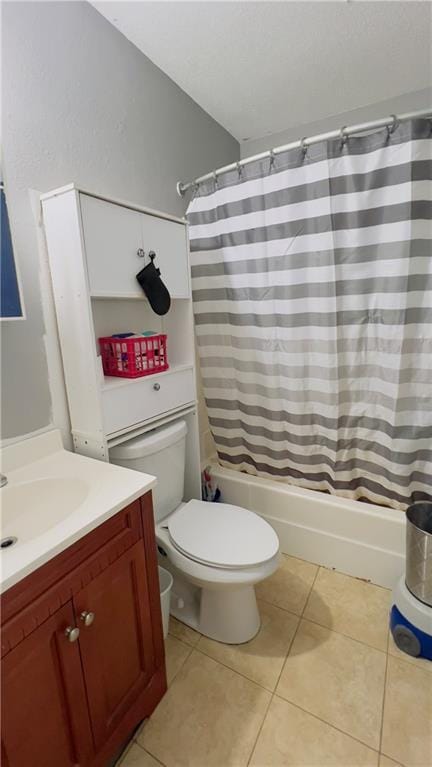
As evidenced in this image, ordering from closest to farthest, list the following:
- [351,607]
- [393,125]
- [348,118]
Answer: [393,125]
[351,607]
[348,118]

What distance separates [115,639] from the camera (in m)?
0.89

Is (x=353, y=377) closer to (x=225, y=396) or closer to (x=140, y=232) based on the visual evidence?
(x=225, y=396)

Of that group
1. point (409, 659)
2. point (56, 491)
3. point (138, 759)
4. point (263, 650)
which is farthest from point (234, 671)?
point (56, 491)

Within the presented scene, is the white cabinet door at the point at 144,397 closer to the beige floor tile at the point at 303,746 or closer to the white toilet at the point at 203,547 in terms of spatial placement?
the white toilet at the point at 203,547

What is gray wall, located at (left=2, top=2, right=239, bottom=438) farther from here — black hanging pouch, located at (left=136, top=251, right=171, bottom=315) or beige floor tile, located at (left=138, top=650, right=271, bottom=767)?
beige floor tile, located at (left=138, top=650, right=271, bottom=767)

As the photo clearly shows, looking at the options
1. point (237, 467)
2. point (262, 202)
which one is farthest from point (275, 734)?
point (262, 202)

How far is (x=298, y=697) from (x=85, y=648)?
2.55 ft

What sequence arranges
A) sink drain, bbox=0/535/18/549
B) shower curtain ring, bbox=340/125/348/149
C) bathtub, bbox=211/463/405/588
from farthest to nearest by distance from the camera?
bathtub, bbox=211/463/405/588 → shower curtain ring, bbox=340/125/348/149 → sink drain, bbox=0/535/18/549

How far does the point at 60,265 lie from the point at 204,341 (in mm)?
860

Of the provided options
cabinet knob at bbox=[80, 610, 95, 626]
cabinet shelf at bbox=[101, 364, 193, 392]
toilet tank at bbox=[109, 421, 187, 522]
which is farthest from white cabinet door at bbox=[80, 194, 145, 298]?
cabinet knob at bbox=[80, 610, 95, 626]

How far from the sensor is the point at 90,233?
1.04 meters

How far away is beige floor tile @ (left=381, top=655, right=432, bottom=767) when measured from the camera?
0.97 meters

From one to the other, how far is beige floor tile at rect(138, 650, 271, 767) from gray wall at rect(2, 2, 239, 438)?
1009 mm

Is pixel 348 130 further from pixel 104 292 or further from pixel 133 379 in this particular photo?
pixel 133 379
